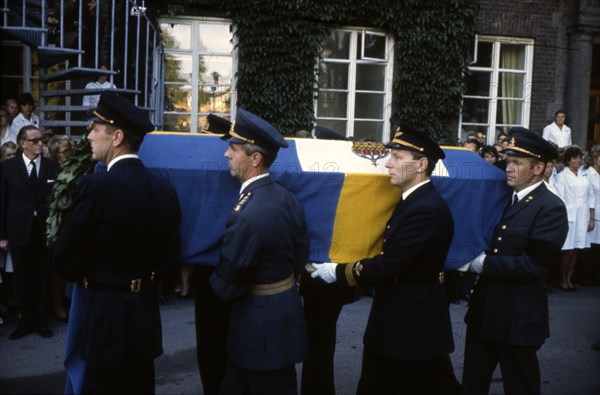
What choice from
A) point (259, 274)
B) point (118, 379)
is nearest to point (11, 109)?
point (118, 379)

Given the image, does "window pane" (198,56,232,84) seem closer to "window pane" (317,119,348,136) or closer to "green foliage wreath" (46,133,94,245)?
"window pane" (317,119,348,136)

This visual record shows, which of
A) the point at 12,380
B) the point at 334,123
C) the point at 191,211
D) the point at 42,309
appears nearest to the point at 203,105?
the point at 334,123

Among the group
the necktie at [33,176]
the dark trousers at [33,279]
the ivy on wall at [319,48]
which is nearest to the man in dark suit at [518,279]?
the dark trousers at [33,279]

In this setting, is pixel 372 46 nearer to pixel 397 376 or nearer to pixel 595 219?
pixel 595 219

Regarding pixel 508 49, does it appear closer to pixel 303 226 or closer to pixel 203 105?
pixel 203 105

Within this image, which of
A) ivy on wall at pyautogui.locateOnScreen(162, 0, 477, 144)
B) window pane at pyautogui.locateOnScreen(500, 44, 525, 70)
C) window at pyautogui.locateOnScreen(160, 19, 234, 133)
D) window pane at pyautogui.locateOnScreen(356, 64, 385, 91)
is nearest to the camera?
ivy on wall at pyautogui.locateOnScreen(162, 0, 477, 144)

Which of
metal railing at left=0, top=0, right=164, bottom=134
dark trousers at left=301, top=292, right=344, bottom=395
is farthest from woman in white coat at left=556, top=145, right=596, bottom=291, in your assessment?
metal railing at left=0, top=0, right=164, bottom=134

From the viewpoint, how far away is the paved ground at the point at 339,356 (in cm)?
487

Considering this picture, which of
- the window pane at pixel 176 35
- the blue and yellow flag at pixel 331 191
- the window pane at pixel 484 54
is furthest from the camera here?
the window pane at pixel 484 54

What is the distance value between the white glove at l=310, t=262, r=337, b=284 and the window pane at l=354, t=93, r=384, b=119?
8.57m

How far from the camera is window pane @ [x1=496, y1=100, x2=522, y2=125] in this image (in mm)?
12477

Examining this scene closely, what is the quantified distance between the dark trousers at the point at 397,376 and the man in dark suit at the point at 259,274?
1.78 feet

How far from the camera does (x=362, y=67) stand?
467 inches

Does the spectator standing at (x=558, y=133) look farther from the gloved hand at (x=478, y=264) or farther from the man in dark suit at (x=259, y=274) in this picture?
the man in dark suit at (x=259, y=274)
